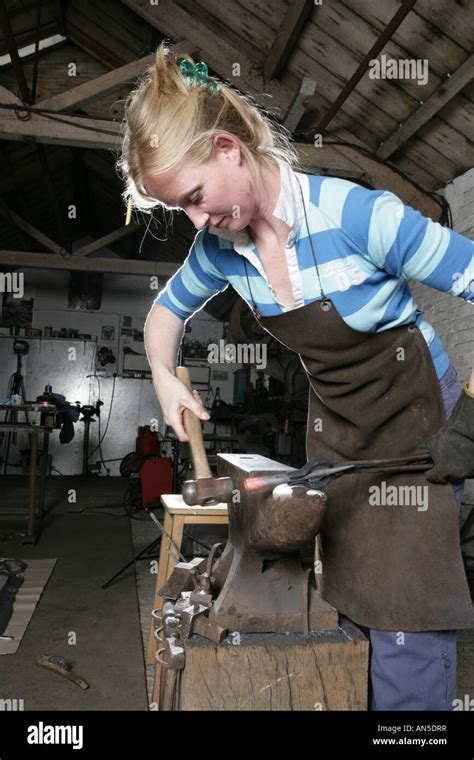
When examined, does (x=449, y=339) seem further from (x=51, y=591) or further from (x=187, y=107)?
(x=187, y=107)

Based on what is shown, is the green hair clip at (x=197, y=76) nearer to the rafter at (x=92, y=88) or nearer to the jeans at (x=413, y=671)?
the jeans at (x=413, y=671)

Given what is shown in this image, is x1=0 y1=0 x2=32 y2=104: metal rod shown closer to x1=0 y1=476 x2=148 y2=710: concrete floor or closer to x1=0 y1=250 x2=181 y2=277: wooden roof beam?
x1=0 y1=250 x2=181 y2=277: wooden roof beam

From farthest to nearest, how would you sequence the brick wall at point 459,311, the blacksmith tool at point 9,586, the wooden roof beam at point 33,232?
the wooden roof beam at point 33,232
the brick wall at point 459,311
the blacksmith tool at point 9,586

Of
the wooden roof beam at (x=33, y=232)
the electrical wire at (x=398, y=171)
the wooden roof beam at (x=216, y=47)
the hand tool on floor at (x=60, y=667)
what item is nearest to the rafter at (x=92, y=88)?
the wooden roof beam at (x=216, y=47)

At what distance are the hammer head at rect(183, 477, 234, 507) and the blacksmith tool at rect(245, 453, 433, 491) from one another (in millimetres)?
101

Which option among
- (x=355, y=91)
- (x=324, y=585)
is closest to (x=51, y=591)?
(x=324, y=585)

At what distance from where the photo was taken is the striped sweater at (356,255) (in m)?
0.99

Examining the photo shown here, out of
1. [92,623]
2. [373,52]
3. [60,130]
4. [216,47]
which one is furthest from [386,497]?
[216,47]

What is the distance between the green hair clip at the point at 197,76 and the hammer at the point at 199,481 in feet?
1.76

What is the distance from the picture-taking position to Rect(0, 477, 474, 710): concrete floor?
2.60 m

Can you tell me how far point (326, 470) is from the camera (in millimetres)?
1100

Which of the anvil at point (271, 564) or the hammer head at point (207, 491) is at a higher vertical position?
the hammer head at point (207, 491)

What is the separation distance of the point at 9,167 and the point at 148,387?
13.3 feet

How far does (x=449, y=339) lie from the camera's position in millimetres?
4273
